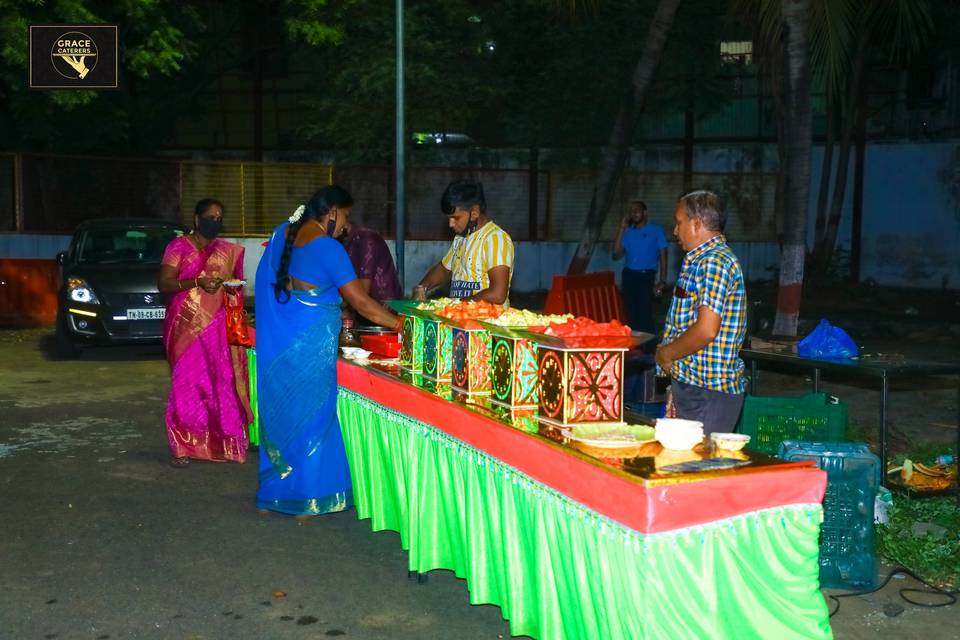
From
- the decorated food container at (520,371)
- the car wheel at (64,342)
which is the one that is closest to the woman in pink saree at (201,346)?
the decorated food container at (520,371)

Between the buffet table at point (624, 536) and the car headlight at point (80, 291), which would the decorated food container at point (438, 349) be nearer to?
the buffet table at point (624, 536)

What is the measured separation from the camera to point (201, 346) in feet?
24.8

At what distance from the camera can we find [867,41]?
20703mm

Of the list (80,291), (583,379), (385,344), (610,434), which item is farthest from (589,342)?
(80,291)

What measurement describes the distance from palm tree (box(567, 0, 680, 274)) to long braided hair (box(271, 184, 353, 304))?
30.6 feet

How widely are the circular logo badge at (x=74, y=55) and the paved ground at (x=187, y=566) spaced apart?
1110 cm

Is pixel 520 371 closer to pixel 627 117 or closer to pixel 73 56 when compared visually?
pixel 627 117

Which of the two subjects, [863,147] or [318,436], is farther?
[863,147]

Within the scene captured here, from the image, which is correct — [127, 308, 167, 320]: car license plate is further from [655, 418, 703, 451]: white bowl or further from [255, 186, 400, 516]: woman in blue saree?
[655, 418, 703, 451]: white bowl

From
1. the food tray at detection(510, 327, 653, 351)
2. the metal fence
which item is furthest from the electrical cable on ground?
the metal fence

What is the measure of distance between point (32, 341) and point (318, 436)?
10.3 m

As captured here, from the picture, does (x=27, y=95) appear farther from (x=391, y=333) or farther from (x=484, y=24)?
(x=391, y=333)

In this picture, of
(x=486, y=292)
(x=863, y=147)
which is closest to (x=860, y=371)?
(x=486, y=292)

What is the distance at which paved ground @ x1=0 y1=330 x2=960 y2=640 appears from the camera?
15.5 ft
